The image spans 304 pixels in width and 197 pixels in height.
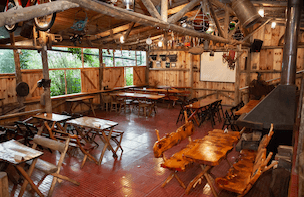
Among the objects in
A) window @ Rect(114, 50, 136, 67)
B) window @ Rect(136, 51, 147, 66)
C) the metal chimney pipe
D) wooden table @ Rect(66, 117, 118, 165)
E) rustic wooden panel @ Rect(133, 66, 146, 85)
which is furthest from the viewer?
window @ Rect(136, 51, 147, 66)

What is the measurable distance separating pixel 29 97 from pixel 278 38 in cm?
1036

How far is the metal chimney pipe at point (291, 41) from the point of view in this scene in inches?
170

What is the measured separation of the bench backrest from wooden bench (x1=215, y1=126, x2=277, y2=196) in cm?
95

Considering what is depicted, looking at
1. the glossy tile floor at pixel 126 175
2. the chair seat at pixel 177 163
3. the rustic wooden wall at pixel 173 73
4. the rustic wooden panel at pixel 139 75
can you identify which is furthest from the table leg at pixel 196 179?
the rustic wooden panel at pixel 139 75

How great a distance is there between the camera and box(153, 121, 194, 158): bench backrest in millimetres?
3544

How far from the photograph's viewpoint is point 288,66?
14.9ft

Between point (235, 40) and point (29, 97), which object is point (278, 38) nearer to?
point (235, 40)

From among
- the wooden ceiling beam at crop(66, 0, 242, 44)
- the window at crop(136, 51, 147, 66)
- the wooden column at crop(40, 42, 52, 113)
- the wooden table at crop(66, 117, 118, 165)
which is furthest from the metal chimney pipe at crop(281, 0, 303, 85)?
the window at crop(136, 51, 147, 66)

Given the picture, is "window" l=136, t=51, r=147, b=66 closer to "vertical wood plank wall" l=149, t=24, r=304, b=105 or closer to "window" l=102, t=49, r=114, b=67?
"vertical wood plank wall" l=149, t=24, r=304, b=105

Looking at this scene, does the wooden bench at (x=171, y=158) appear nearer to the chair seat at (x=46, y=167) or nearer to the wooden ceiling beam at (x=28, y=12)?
the chair seat at (x=46, y=167)

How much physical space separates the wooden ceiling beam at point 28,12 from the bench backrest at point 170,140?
232cm

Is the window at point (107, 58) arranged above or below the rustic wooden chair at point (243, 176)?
above

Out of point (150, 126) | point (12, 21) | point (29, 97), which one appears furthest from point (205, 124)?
point (12, 21)

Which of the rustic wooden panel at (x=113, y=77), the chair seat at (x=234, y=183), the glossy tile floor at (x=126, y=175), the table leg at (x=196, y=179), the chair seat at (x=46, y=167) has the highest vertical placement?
the rustic wooden panel at (x=113, y=77)
